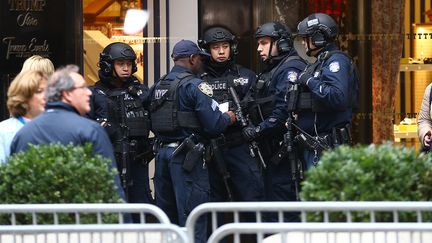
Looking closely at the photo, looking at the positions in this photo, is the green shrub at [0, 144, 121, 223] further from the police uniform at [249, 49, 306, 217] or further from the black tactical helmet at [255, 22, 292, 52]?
the black tactical helmet at [255, 22, 292, 52]

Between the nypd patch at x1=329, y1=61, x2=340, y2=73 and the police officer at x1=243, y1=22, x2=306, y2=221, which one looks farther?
the police officer at x1=243, y1=22, x2=306, y2=221

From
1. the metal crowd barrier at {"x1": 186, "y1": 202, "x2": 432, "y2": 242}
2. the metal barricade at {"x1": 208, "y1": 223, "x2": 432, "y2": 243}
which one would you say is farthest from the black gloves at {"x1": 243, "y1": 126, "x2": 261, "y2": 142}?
the metal barricade at {"x1": 208, "y1": 223, "x2": 432, "y2": 243}

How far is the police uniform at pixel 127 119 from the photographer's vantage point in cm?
1123

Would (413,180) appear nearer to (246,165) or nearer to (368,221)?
(368,221)

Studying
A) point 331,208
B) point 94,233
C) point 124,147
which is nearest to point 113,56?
point 124,147

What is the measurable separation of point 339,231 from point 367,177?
0.60m

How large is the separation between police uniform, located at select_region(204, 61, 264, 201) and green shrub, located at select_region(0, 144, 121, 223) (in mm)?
4102

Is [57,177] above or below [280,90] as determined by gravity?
below

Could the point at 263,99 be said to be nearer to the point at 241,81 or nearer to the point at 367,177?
the point at 241,81

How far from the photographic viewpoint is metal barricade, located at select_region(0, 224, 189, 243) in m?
6.31

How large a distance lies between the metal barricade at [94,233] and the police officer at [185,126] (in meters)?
4.05

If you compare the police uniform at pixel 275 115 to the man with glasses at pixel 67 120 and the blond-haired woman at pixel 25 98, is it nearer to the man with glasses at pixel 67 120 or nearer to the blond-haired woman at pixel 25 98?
the blond-haired woman at pixel 25 98

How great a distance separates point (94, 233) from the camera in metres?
6.51

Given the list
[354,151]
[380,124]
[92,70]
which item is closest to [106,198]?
[354,151]
